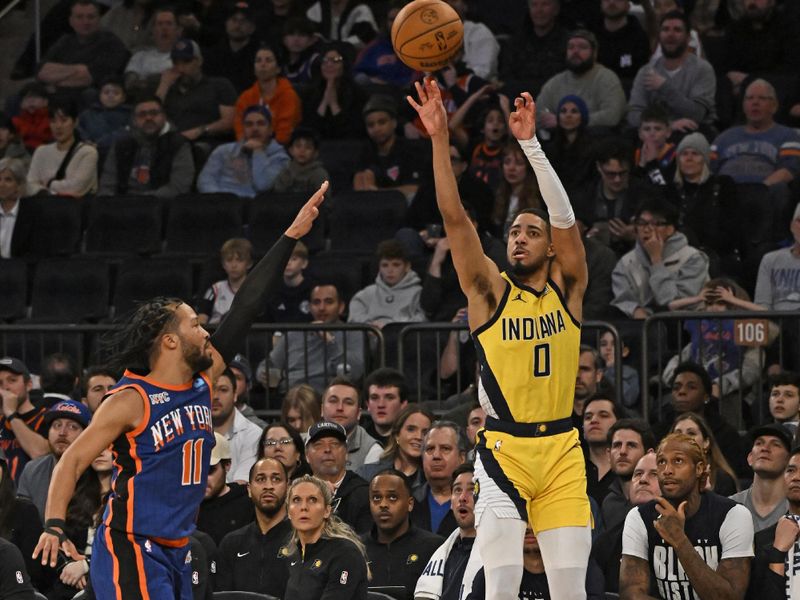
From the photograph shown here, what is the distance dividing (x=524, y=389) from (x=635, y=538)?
180cm

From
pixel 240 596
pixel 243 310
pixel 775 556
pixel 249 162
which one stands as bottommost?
pixel 240 596

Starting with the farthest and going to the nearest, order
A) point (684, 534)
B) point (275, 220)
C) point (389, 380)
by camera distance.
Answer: point (275, 220)
point (389, 380)
point (684, 534)

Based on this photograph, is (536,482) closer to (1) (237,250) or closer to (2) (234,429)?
(2) (234,429)

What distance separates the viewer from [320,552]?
970cm

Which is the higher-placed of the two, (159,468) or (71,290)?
(71,290)

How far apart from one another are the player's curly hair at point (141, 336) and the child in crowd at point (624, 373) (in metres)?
5.52

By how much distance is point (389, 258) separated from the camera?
13.3 metres

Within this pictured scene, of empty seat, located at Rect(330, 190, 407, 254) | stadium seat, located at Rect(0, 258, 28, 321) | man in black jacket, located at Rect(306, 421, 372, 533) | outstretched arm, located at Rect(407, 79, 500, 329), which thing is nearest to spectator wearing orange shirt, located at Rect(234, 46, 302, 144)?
empty seat, located at Rect(330, 190, 407, 254)

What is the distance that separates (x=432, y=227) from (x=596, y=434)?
153 inches

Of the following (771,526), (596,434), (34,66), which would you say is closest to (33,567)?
(596,434)

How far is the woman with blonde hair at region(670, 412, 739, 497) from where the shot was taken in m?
10.1

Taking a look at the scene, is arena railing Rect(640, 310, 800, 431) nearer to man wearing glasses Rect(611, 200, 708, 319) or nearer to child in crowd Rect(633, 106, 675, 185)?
man wearing glasses Rect(611, 200, 708, 319)

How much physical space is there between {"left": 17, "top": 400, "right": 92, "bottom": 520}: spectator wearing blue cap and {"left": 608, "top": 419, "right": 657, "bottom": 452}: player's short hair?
3640mm

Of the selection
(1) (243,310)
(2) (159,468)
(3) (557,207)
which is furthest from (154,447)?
(3) (557,207)
